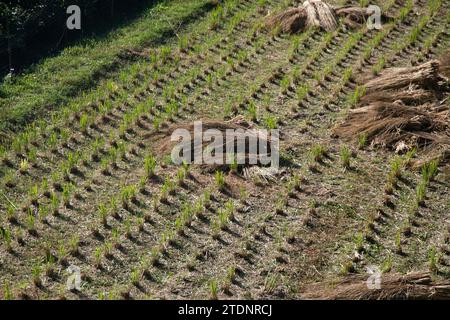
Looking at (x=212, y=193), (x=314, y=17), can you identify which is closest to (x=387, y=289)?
(x=212, y=193)

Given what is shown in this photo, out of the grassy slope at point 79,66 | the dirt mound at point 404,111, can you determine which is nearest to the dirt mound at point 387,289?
the dirt mound at point 404,111

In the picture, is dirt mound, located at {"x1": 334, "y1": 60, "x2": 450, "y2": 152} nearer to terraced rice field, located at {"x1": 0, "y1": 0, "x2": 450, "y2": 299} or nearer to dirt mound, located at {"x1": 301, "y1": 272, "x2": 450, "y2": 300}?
terraced rice field, located at {"x1": 0, "y1": 0, "x2": 450, "y2": 299}

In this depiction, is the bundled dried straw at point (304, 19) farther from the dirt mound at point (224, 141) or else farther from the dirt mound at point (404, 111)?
the dirt mound at point (224, 141)

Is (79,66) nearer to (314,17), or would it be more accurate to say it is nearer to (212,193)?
(212,193)
